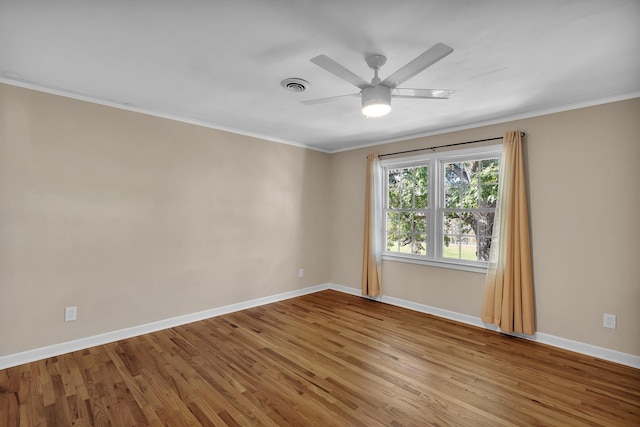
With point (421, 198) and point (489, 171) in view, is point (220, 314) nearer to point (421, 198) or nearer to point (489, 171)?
point (421, 198)

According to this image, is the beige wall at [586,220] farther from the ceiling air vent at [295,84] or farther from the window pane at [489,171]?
the ceiling air vent at [295,84]

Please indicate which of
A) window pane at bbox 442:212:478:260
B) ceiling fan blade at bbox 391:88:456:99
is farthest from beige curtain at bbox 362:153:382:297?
ceiling fan blade at bbox 391:88:456:99

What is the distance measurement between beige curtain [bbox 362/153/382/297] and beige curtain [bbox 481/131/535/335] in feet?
5.02

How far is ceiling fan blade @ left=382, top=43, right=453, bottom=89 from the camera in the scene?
1.62 m

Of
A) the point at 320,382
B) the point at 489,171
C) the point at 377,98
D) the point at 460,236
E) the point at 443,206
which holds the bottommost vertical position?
the point at 320,382

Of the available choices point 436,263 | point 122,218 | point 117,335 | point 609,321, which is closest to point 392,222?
point 436,263

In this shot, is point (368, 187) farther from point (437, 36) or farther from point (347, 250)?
point (437, 36)

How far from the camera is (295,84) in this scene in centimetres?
256

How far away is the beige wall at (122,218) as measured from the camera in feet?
8.70

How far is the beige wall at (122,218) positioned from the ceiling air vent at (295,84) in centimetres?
165

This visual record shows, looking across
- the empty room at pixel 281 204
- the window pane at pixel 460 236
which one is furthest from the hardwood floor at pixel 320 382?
the window pane at pixel 460 236

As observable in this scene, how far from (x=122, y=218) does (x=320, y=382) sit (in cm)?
255

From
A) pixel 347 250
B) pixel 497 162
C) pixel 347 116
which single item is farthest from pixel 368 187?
pixel 497 162

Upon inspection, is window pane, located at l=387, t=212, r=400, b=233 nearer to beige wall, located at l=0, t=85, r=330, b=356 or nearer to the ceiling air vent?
beige wall, located at l=0, t=85, r=330, b=356
